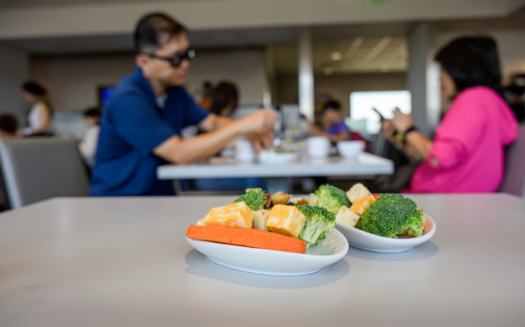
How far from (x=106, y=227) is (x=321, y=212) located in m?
0.42

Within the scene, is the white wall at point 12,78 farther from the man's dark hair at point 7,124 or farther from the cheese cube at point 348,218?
the cheese cube at point 348,218

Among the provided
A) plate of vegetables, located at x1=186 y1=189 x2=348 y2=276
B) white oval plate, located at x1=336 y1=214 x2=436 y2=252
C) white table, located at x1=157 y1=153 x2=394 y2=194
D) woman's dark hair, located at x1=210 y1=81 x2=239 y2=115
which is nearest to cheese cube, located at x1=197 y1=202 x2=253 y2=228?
plate of vegetables, located at x1=186 y1=189 x2=348 y2=276

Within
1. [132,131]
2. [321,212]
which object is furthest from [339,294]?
[132,131]

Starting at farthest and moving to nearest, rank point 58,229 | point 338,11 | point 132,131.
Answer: point 338,11 → point 132,131 → point 58,229

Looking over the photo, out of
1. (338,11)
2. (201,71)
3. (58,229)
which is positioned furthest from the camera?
(201,71)

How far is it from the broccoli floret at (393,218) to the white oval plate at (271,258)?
61mm

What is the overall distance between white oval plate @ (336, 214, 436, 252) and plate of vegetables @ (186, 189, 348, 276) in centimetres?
4

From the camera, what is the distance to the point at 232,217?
17.1 inches

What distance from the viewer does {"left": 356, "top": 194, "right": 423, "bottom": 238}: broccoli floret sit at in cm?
50

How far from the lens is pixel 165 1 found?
6.58 m

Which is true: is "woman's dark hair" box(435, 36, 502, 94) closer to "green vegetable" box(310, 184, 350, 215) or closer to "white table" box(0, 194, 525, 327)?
"white table" box(0, 194, 525, 327)

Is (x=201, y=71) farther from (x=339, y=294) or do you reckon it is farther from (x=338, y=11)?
(x=339, y=294)

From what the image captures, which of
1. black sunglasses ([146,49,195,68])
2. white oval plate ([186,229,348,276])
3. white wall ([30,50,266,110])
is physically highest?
white wall ([30,50,266,110])

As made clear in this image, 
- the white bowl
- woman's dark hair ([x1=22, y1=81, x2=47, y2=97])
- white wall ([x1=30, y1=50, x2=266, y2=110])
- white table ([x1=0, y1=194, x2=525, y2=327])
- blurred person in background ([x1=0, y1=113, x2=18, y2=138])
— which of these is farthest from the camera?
white wall ([x1=30, y1=50, x2=266, y2=110])
